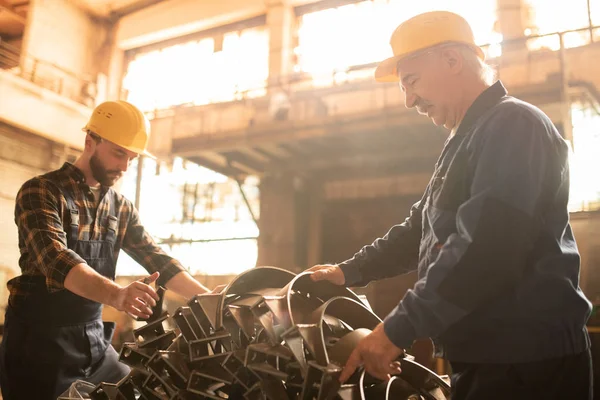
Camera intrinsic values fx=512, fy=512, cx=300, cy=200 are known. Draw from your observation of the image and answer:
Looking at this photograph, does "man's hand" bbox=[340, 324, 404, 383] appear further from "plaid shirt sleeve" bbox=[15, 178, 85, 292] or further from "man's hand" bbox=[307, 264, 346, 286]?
"plaid shirt sleeve" bbox=[15, 178, 85, 292]

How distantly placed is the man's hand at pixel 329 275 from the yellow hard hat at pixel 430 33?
85 cm

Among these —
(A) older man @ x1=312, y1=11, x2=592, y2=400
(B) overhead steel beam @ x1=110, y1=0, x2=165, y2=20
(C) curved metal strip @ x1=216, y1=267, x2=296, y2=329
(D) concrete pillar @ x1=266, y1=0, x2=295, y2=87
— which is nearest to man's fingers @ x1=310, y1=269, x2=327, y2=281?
(C) curved metal strip @ x1=216, y1=267, x2=296, y2=329

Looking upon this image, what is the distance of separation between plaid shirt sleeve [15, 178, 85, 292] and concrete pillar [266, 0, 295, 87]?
25.2 ft

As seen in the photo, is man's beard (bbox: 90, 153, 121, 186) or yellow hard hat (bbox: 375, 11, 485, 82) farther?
man's beard (bbox: 90, 153, 121, 186)

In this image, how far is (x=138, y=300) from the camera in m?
2.09

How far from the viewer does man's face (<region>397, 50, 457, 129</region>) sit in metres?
1.82

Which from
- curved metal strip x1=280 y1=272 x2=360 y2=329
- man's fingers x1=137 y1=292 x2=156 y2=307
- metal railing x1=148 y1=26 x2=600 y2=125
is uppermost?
metal railing x1=148 y1=26 x2=600 y2=125

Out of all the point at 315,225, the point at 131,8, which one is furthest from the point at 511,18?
the point at 131,8

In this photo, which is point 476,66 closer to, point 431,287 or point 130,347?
point 431,287

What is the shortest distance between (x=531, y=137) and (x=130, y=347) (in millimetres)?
1612

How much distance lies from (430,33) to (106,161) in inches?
78.9

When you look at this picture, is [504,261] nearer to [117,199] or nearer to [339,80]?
[117,199]

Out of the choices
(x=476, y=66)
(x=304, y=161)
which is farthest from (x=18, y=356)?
(x=304, y=161)

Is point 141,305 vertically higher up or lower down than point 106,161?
lower down
